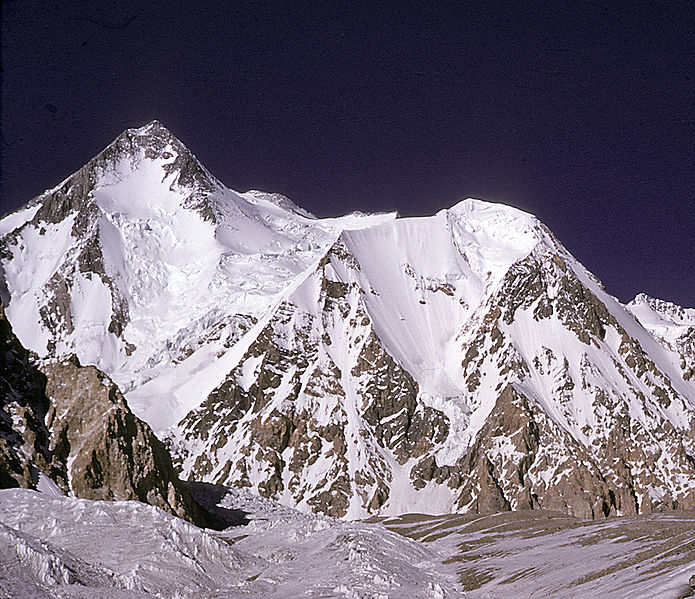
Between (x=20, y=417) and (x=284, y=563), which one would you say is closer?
(x=284, y=563)

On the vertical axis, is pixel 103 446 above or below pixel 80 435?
below

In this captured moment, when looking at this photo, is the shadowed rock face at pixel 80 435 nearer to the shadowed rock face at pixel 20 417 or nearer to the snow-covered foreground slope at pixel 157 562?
the shadowed rock face at pixel 20 417

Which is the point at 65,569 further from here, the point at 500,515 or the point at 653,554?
the point at 500,515

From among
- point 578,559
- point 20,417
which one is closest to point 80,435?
point 20,417

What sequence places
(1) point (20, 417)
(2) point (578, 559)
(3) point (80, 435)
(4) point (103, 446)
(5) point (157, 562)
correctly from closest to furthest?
1. (5) point (157, 562)
2. (2) point (578, 559)
3. (1) point (20, 417)
4. (4) point (103, 446)
5. (3) point (80, 435)

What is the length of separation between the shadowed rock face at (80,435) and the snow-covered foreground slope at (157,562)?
22.1m

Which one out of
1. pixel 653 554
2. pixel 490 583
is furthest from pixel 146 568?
pixel 653 554

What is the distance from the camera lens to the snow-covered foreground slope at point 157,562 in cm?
3472

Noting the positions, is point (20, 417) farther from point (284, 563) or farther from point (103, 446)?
point (284, 563)

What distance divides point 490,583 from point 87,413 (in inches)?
1996

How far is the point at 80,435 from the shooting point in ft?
268

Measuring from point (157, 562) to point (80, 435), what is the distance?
42527mm

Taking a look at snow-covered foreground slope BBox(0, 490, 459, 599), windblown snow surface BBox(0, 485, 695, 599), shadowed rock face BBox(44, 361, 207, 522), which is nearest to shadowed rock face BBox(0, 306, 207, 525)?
shadowed rock face BBox(44, 361, 207, 522)

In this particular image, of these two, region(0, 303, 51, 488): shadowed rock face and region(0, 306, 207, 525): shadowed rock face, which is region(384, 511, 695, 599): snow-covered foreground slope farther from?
region(0, 303, 51, 488): shadowed rock face
